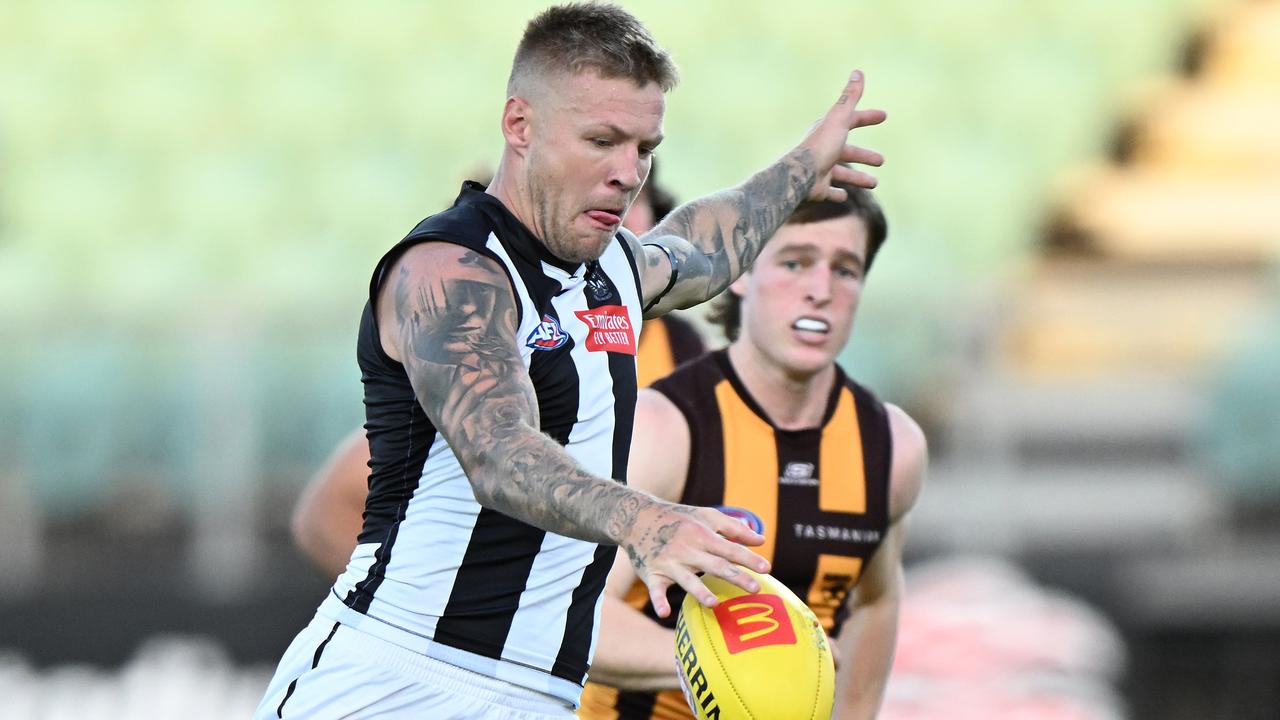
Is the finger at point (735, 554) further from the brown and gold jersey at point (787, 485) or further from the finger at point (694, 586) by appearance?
the brown and gold jersey at point (787, 485)

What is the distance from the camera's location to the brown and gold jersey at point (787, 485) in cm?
415

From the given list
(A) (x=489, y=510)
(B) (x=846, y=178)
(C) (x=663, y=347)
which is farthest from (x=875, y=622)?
(A) (x=489, y=510)

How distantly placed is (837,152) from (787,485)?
0.82m

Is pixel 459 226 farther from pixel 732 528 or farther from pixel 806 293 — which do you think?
pixel 806 293

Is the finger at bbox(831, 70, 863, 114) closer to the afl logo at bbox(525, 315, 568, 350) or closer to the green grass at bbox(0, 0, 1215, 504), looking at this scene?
the afl logo at bbox(525, 315, 568, 350)

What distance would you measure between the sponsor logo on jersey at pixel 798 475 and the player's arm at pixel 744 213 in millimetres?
617

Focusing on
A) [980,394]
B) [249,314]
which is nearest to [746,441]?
[980,394]

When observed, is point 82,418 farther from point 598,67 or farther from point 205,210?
point 598,67

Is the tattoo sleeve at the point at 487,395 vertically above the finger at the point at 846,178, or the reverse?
the finger at the point at 846,178

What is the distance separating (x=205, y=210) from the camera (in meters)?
11.3

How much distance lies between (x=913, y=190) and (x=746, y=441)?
24.7 feet

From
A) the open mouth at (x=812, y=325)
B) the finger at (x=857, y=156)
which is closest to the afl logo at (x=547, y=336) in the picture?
the finger at (x=857, y=156)

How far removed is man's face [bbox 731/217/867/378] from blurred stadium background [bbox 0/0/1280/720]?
2.81 m

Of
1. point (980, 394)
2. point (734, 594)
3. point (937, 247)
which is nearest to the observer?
point (734, 594)
